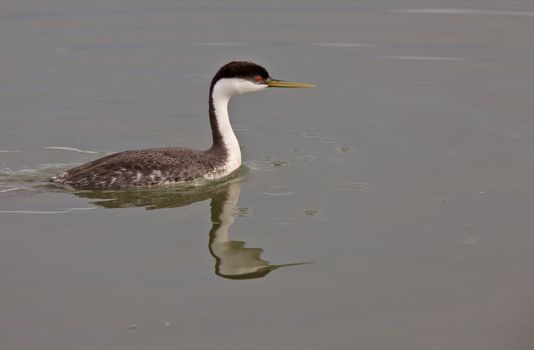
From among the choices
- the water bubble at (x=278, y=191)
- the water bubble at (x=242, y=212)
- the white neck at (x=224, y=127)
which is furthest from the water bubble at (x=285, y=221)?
the white neck at (x=224, y=127)

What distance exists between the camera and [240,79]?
11.8 metres

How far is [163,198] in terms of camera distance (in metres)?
11.1

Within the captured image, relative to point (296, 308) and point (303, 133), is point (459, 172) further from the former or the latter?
point (296, 308)

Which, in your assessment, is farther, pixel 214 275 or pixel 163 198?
pixel 163 198

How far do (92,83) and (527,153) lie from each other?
264 inches

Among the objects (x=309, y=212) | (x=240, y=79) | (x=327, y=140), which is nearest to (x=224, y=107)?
(x=240, y=79)

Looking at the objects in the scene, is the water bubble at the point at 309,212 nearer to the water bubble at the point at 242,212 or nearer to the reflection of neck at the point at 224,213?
the water bubble at the point at 242,212

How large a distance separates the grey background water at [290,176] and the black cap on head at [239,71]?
1.13 m

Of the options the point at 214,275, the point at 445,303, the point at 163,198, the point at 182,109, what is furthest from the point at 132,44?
the point at 445,303

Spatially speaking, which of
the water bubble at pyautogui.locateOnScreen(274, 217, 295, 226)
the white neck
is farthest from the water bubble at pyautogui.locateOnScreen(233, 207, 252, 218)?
the white neck

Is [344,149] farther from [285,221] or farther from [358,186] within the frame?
[285,221]

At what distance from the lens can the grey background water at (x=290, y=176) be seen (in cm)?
822

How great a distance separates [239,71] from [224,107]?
1.60 ft

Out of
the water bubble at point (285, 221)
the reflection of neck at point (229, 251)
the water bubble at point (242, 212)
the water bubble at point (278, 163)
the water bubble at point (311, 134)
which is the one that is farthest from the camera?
the water bubble at point (311, 134)
